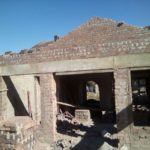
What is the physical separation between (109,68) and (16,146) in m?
7.21

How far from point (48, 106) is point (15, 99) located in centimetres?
386

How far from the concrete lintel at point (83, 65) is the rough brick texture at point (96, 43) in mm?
202

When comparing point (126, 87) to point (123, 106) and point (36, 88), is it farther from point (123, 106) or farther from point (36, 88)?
point (36, 88)

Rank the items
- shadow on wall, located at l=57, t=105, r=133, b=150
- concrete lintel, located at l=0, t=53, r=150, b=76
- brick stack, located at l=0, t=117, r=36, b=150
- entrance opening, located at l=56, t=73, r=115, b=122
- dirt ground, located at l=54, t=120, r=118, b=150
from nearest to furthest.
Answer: brick stack, located at l=0, t=117, r=36, b=150
concrete lintel, located at l=0, t=53, r=150, b=76
shadow on wall, located at l=57, t=105, r=133, b=150
dirt ground, located at l=54, t=120, r=118, b=150
entrance opening, located at l=56, t=73, r=115, b=122

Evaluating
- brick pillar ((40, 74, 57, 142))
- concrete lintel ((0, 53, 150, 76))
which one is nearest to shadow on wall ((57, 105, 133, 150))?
brick pillar ((40, 74, 57, 142))

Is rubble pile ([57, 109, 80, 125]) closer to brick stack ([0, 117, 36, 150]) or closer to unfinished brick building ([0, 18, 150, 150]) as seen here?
unfinished brick building ([0, 18, 150, 150])

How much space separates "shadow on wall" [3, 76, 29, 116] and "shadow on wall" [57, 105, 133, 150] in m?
2.61

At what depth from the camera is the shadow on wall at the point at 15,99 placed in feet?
41.9

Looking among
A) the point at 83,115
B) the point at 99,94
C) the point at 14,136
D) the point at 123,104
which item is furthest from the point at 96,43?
the point at 99,94

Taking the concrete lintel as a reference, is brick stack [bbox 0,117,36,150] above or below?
below

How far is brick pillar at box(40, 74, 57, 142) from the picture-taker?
34.3 ft

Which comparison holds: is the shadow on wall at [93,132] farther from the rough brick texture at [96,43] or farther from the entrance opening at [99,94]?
the rough brick texture at [96,43]

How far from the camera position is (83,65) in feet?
32.4

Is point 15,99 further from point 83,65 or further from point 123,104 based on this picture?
point 123,104
